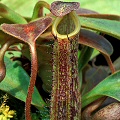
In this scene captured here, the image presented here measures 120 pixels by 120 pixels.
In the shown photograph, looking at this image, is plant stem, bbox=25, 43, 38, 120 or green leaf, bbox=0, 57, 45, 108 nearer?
plant stem, bbox=25, 43, 38, 120

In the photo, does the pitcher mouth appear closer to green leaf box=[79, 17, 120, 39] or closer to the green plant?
the green plant

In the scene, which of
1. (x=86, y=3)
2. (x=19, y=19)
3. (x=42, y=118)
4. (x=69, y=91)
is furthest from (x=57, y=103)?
(x=86, y=3)

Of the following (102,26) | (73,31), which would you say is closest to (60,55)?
(73,31)

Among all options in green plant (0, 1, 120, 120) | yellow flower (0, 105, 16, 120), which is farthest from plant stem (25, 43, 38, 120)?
yellow flower (0, 105, 16, 120)

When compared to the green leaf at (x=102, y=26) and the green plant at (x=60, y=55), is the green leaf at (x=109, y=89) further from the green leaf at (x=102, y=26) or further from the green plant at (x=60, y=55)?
the green leaf at (x=102, y=26)

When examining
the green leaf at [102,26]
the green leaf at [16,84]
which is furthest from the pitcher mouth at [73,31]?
the green leaf at [16,84]

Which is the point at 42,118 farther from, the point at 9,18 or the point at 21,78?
the point at 9,18

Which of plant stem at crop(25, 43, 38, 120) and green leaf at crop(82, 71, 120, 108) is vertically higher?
plant stem at crop(25, 43, 38, 120)

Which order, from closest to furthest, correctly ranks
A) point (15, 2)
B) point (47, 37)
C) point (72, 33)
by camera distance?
point (72, 33)
point (47, 37)
point (15, 2)
